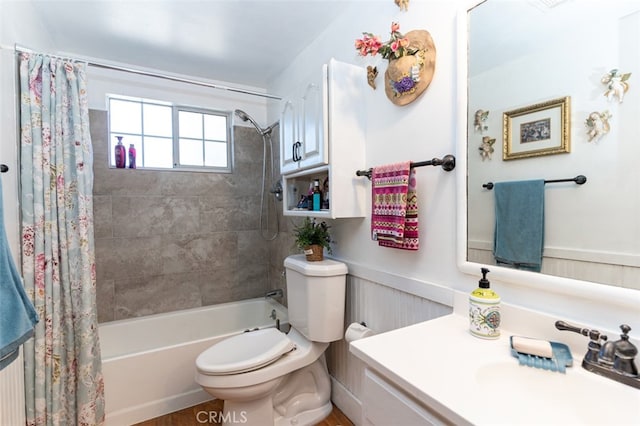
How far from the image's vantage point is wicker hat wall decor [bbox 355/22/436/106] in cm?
123

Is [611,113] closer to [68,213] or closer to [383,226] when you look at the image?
[383,226]

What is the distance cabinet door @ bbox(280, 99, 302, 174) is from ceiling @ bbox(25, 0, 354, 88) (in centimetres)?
49

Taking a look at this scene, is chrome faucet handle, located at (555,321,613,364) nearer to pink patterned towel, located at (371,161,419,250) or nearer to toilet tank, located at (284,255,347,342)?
pink patterned towel, located at (371,161,419,250)

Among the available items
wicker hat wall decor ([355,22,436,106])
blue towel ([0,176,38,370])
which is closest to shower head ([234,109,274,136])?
wicker hat wall decor ([355,22,436,106])

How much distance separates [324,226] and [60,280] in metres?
1.44

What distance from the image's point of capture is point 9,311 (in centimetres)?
86

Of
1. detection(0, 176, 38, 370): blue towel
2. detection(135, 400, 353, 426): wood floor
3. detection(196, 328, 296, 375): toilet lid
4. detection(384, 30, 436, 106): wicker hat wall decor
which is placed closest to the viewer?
detection(0, 176, 38, 370): blue towel

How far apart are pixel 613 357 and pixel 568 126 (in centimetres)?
61

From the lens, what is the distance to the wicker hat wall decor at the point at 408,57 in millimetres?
1230

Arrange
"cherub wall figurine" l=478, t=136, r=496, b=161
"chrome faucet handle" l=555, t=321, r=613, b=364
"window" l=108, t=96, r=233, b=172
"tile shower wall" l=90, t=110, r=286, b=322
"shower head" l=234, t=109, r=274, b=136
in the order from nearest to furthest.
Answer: "chrome faucet handle" l=555, t=321, r=613, b=364, "cherub wall figurine" l=478, t=136, r=496, b=161, "tile shower wall" l=90, t=110, r=286, b=322, "window" l=108, t=96, r=233, b=172, "shower head" l=234, t=109, r=274, b=136

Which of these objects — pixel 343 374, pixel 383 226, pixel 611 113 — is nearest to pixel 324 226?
pixel 383 226

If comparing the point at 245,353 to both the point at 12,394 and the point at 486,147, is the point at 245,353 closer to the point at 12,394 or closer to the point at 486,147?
the point at 12,394

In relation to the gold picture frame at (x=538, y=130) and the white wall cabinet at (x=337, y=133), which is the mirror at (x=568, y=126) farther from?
the white wall cabinet at (x=337, y=133)

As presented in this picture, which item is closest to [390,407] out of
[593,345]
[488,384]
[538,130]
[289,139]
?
[488,384]
